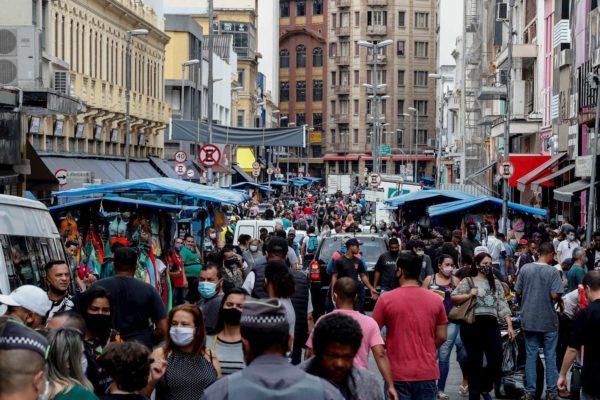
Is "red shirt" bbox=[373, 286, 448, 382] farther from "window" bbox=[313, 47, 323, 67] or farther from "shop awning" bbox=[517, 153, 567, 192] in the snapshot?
"window" bbox=[313, 47, 323, 67]

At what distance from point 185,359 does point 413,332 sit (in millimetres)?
2498

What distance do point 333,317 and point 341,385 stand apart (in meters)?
0.37

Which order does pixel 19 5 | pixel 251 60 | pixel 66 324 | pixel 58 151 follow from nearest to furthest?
pixel 66 324 → pixel 19 5 → pixel 58 151 → pixel 251 60

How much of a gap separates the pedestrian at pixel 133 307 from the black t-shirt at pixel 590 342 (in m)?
3.12

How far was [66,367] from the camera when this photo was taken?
710 cm

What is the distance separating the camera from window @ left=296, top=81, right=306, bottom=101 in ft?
497

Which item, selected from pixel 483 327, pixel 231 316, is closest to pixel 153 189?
pixel 483 327

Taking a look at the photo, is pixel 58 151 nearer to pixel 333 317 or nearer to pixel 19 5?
pixel 19 5

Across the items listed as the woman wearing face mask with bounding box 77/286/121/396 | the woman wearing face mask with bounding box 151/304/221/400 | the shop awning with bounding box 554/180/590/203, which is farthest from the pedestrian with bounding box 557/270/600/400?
the shop awning with bounding box 554/180/590/203

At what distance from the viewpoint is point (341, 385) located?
7371 mm

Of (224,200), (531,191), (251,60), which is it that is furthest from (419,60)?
(224,200)

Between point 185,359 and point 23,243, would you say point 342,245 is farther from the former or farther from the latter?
point 185,359

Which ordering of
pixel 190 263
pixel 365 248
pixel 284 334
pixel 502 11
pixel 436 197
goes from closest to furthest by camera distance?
1. pixel 284 334
2. pixel 190 263
3. pixel 365 248
4. pixel 436 197
5. pixel 502 11

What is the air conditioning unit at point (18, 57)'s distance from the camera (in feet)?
82.9
